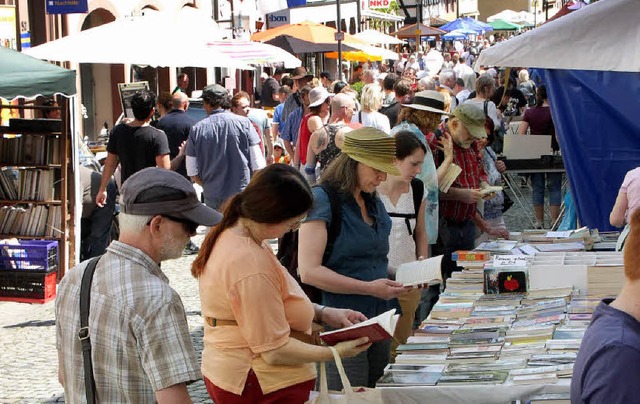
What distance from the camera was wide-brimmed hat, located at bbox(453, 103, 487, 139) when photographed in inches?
306

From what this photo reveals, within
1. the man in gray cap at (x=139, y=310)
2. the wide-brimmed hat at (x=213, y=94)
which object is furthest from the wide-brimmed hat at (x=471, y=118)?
the man in gray cap at (x=139, y=310)

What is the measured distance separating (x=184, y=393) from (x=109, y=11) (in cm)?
1790

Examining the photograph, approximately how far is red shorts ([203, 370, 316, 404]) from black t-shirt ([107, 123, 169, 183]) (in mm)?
5926

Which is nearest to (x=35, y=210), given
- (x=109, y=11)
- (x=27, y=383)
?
(x=27, y=383)

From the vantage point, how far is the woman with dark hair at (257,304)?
3689 mm

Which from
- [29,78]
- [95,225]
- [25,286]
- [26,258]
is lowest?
[25,286]

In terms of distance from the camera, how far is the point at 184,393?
3084mm

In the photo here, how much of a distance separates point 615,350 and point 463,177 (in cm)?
516

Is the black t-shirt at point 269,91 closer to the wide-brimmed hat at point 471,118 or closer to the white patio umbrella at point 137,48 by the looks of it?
the white patio umbrella at point 137,48

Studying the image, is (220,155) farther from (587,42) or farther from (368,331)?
(368,331)

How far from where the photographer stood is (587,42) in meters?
7.47

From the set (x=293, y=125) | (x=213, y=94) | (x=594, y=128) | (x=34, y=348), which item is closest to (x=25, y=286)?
(x=34, y=348)

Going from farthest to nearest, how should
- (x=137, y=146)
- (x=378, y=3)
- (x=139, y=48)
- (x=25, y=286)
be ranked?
(x=378, y=3)
(x=139, y=48)
(x=137, y=146)
(x=25, y=286)

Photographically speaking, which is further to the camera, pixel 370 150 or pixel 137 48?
pixel 137 48
